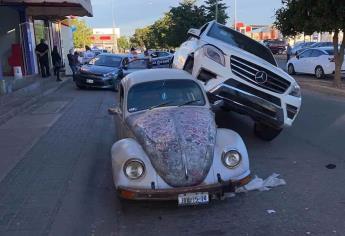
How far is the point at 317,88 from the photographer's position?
19.3 metres

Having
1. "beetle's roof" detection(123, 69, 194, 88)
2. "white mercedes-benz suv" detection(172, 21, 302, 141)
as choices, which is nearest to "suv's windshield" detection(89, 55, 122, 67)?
"white mercedes-benz suv" detection(172, 21, 302, 141)

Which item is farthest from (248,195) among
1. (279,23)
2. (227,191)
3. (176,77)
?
(279,23)

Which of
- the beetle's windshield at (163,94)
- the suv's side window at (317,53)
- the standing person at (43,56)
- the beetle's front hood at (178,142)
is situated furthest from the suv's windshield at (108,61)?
the beetle's front hood at (178,142)

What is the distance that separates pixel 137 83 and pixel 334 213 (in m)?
3.49

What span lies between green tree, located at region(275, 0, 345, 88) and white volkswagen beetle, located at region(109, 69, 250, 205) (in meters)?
12.1

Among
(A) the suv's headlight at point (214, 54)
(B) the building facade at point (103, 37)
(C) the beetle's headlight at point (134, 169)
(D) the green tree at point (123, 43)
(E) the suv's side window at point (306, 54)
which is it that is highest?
(A) the suv's headlight at point (214, 54)

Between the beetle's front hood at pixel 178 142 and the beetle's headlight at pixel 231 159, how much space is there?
0.18 m

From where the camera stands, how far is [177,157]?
233 inches

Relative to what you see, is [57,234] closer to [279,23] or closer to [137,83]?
[137,83]

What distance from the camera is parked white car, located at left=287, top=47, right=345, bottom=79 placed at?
23.7m

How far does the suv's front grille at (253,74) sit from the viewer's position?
9406 mm

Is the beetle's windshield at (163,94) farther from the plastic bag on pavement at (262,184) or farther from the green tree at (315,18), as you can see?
the green tree at (315,18)

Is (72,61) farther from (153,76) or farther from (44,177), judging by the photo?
(44,177)

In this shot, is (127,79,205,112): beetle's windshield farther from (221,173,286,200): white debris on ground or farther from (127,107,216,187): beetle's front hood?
(221,173,286,200): white debris on ground
